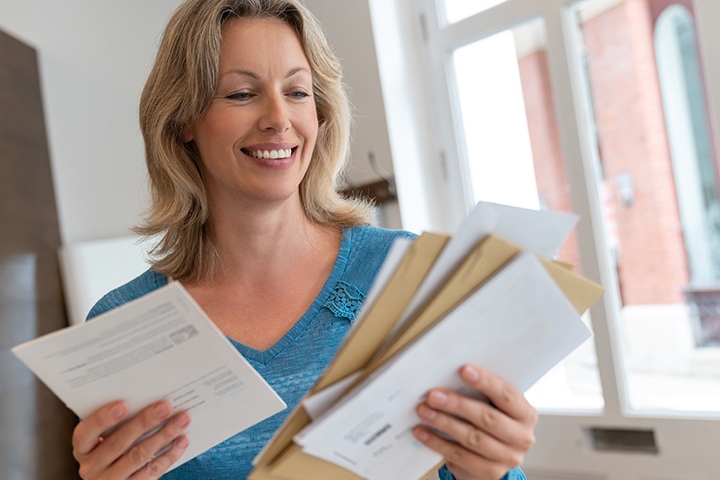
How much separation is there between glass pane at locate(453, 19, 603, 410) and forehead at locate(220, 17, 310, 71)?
148 cm

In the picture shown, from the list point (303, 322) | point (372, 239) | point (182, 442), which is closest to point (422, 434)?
point (182, 442)

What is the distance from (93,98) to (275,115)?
201 centimetres

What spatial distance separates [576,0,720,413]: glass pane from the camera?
7.76 ft

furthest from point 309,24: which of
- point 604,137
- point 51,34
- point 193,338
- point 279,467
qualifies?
point 51,34

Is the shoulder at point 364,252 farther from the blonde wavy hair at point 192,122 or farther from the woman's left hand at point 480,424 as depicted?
the woman's left hand at point 480,424

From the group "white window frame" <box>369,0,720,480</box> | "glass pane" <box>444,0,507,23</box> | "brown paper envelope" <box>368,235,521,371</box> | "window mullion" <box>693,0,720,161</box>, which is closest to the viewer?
"brown paper envelope" <box>368,235,521,371</box>

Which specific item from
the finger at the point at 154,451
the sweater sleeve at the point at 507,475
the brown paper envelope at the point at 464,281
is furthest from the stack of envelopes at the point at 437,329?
the sweater sleeve at the point at 507,475

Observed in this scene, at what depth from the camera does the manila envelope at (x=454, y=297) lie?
729 millimetres

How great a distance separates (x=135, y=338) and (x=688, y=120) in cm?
209

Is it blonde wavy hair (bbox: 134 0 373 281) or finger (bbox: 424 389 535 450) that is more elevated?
blonde wavy hair (bbox: 134 0 373 281)

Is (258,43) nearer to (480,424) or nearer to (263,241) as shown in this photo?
(263,241)

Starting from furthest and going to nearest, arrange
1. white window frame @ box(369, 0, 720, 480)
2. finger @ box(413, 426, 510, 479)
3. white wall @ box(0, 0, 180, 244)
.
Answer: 1. white wall @ box(0, 0, 180, 244)
2. white window frame @ box(369, 0, 720, 480)
3. finger @ box(413, 426, 510, 479)

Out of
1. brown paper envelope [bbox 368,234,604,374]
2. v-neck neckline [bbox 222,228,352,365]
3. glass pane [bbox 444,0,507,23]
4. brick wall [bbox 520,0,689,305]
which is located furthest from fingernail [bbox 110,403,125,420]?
glass pane [bbox 444,0,507,23]

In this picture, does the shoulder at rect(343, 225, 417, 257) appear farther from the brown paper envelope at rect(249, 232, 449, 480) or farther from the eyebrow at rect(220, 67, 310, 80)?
the brown paper envelope at rect(249, 232, 449, 480)
